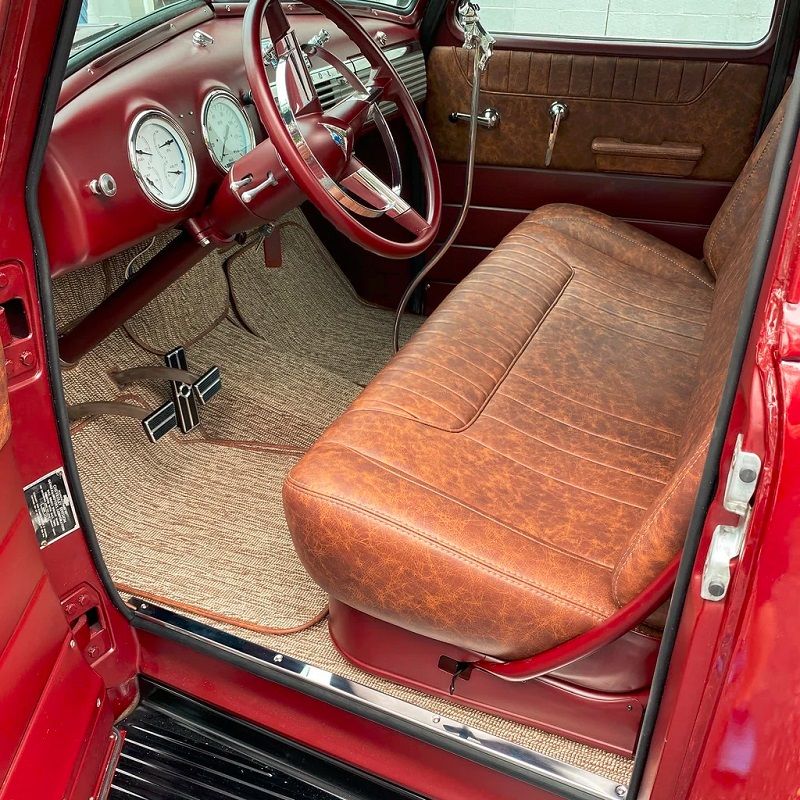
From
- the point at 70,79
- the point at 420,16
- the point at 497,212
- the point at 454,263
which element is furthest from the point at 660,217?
the point at 70,79

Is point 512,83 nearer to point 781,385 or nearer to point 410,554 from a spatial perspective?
point 410,554

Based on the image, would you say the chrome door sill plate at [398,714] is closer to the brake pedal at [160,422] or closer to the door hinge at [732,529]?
the door hinge at [732,529]

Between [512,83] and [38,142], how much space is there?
5.44 feet

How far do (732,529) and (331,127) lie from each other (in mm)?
1028

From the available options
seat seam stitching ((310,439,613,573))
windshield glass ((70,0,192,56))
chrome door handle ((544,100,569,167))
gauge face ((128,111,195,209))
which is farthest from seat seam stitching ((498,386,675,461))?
chrome door handle ((544,100,569,167))

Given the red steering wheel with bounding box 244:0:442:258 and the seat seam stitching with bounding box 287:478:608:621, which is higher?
the red steering wheel with bounding box 244:0:442:258

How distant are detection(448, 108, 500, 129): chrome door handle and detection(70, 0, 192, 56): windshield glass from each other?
A: 0.95m

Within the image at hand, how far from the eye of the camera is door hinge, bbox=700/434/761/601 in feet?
2.41

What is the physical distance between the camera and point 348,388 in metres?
2.29

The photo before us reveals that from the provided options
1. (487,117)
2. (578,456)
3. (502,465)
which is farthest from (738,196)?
(502,465)

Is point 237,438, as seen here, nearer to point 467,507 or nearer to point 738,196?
point 467,507

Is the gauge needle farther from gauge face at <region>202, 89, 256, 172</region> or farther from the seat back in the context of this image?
the seat back

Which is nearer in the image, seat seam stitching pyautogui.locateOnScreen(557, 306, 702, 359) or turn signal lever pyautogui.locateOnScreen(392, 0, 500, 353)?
seat seam stitching pyautogui.locateOnScreen(557, 306, 702, 359)

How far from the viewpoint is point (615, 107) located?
232cm
